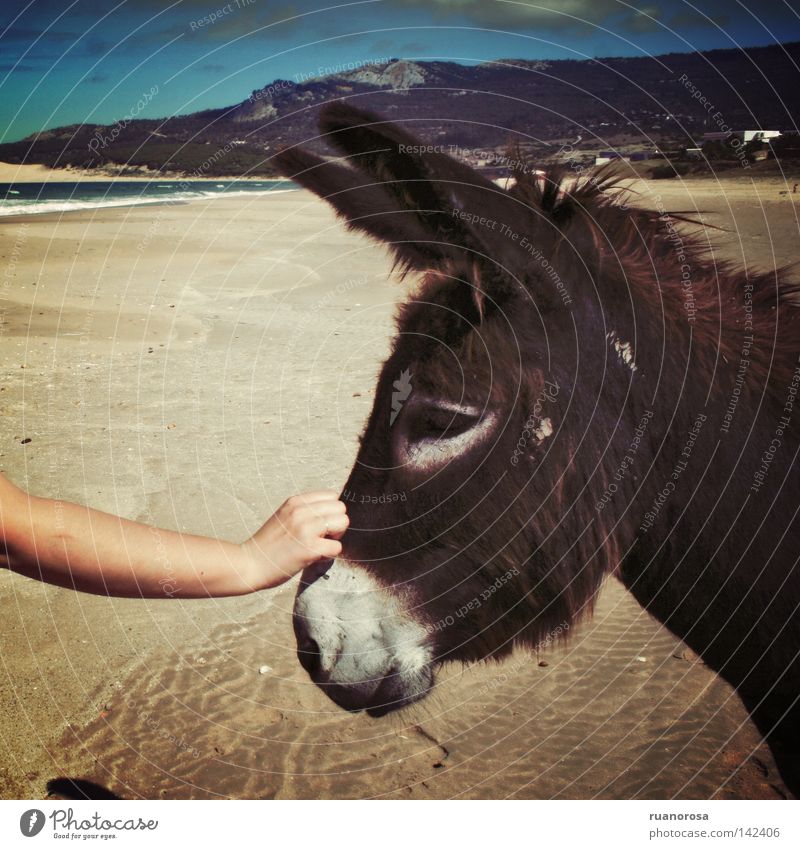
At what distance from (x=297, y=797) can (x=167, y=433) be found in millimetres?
3530

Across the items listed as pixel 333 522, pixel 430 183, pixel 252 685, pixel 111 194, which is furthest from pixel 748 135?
A: pixel 111 194

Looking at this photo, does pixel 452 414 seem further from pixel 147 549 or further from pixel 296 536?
pixel 147 549

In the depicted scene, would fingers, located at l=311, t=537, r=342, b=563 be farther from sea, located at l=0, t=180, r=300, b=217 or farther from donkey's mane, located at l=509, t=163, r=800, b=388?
sea, located at l=0, t=180, r=300, b=217

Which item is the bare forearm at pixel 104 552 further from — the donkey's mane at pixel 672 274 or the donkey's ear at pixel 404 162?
the donkey's mane at pixel 672 274

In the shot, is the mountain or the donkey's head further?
the mountain

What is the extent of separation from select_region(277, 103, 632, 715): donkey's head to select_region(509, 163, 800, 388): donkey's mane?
0.02 meters

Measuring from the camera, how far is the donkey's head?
1.65 metres

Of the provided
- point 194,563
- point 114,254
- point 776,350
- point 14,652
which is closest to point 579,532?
point 776,350

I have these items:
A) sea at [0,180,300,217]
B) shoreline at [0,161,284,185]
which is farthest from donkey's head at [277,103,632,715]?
sea at [0,180,300,217]

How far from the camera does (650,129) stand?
401 cm

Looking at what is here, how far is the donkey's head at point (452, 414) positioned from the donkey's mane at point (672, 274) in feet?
0.07

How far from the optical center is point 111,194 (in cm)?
3425

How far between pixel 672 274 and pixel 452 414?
2.42 ft
